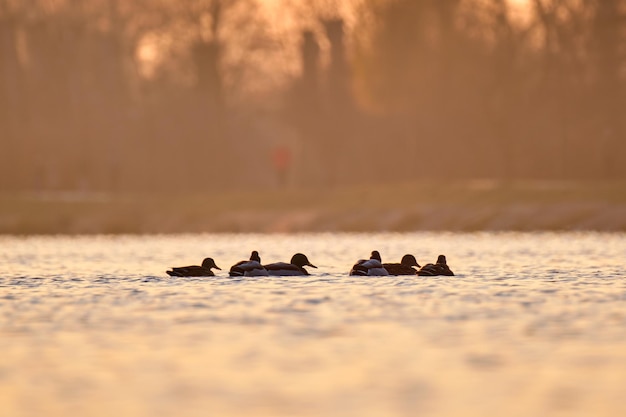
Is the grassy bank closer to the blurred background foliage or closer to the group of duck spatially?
the blurred background foliage

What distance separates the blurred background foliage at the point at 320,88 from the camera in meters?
71.0

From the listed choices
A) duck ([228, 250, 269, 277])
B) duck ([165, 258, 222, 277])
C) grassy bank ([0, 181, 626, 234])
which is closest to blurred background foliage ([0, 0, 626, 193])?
grassy bank ([0, 181, 626, 234])

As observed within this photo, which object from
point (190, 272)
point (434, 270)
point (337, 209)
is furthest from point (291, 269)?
point (337, 209)

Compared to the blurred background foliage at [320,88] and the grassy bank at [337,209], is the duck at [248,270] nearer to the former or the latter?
the grassy bank at [337,209]

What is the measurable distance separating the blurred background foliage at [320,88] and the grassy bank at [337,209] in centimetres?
413

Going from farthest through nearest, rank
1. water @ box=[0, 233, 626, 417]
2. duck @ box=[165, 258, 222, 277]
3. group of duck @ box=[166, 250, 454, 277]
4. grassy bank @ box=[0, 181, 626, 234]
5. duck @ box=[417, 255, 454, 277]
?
grassy bank @ box=[0, 181, 626, 234] → duck @ box=[165, 258, 222, 277] → group of duck @ box=[166, 250, 454, 277] → duck @ box=[417, 255, 454, 277] → water @ box=[0, 233, 626, 417]

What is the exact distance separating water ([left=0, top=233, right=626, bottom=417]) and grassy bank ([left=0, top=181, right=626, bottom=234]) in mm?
28797

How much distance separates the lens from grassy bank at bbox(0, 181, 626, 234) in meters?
63.9

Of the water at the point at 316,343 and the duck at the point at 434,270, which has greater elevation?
the duck at the point at 434,270

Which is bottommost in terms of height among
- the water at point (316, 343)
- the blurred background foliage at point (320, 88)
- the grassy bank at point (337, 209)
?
the water at point (316, 343)

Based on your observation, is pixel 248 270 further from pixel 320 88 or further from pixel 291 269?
pixel 320 88

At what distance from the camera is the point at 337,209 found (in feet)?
223

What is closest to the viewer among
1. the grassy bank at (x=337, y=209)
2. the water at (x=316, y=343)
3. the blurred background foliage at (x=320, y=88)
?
the water at (x=316, y=343)

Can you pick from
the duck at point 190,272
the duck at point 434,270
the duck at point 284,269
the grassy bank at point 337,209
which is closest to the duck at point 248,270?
the duck at point 284,269
